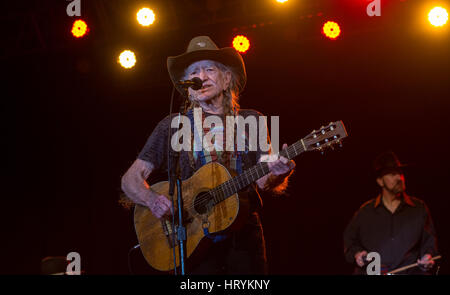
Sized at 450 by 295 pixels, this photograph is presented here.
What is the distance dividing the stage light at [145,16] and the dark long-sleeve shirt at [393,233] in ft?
13.0

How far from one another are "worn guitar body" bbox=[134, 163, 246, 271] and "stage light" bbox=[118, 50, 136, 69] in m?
3.88

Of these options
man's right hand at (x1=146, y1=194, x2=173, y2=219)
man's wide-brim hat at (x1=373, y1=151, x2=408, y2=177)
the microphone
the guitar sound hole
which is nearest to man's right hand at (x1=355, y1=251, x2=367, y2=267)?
man's wide-brim hat at (x1=373, y1=151, x2=408, y2=177)

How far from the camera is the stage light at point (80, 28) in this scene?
7.18 m

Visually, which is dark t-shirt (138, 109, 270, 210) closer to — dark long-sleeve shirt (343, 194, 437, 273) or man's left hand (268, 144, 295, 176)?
man's left hand (268, 144, 295, 176)

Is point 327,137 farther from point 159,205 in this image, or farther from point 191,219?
point 159,205

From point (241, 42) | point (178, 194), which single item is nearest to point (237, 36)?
point (241, 42)

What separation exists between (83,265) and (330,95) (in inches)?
177

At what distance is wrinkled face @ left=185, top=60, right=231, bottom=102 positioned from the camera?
12.4 feet

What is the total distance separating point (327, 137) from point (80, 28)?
5.12 m

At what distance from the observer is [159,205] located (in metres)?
3.47

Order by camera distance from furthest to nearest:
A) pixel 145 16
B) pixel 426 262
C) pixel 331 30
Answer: pixel 145 16 < pixel 331 30 < pixel 426 262

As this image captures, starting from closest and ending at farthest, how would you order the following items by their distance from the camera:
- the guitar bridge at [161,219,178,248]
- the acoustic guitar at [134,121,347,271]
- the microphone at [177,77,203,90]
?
the microphone at [177,77,203,90], the acoustic guitar at [134,121,347,271], the guitar bridge at [161,219,178,248]
